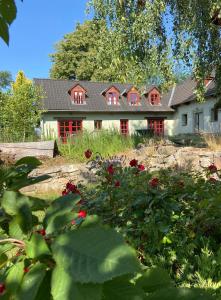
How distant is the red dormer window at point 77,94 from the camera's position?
3059 cm

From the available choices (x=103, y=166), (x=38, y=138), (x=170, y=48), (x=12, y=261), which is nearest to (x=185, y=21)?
(x=170, y=48)

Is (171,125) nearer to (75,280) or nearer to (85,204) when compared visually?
(85,204)

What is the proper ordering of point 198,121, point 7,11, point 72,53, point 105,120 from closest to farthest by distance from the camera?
point 7,11, point 198,121, point 105,120, point 72,53

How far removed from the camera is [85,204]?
3682mm

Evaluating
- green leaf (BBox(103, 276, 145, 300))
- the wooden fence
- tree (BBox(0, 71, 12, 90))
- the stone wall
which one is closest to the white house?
the wooden fence

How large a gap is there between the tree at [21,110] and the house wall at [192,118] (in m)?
10.8

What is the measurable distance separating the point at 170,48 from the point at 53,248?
11.1 meters

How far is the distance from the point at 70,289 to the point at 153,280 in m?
0.22

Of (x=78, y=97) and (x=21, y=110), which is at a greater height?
(x=78, y=97)

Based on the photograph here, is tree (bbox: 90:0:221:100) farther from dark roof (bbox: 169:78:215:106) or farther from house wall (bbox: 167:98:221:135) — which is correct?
dark roof (bbox: 169:78:215:106)

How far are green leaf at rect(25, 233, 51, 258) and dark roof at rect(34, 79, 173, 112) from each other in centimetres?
2835

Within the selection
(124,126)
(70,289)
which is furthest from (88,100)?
(70,289)

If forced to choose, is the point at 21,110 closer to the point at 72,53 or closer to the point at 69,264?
the point at 69,264

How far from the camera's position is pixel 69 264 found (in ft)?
1.54
